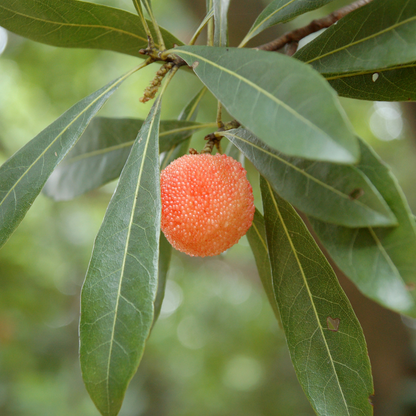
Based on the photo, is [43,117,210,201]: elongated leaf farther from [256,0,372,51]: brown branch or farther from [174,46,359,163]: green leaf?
[174,46,359,163]: green leaf

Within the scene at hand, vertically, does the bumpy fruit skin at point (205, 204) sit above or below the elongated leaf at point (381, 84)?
below

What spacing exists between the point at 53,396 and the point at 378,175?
2820 millimetres

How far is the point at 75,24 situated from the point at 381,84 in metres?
0.56

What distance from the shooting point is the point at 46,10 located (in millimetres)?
707

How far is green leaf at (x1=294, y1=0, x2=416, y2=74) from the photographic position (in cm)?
49

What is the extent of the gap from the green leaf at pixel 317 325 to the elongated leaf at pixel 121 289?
0.22m

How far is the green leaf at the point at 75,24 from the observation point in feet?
2.30

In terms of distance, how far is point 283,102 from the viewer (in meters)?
0.40

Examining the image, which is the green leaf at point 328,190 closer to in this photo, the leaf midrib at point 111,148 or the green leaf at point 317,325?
the green leaf at point 317,325

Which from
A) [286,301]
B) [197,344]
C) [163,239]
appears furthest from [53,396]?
[286,301]

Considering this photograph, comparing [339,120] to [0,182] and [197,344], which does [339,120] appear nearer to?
[0,182]

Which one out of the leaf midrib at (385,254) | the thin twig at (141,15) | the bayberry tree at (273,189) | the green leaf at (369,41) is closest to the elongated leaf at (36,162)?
the bayberry tree at (273,189)

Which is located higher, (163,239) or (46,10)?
(46,10)

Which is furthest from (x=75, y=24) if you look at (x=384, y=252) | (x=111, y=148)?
→ (x=384, y=252)
